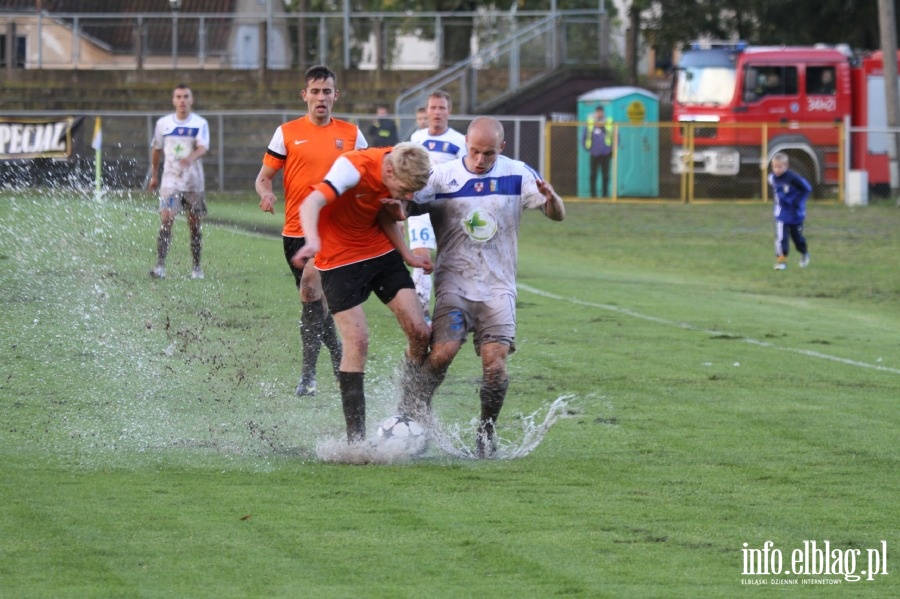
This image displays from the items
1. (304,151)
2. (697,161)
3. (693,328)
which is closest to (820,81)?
(697,161)

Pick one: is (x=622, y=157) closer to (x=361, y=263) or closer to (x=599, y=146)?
(x=599, y=146)

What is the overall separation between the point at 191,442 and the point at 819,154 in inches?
1040

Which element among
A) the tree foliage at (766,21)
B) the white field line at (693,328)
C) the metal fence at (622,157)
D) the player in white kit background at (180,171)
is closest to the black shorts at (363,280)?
the white field line at (693,328)

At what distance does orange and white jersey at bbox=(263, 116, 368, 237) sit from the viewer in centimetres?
935

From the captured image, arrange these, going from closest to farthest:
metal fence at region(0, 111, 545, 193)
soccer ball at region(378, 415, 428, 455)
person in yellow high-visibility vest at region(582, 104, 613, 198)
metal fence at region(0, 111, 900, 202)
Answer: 1. soccer ball at region(378, 415, 428, 455)
2. metal fence at region(0, 111, 545, 193)
3. person in yellow high-visibility vest at region(582, 104, 613, 198)
4. metal fence at region(0, 111, 900, 202)

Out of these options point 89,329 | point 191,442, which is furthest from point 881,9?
point 191,442

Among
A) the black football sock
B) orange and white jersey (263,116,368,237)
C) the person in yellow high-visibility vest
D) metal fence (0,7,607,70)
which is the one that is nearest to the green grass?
the black football sock

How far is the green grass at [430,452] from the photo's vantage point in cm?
536

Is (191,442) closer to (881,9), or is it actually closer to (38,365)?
(38,365)

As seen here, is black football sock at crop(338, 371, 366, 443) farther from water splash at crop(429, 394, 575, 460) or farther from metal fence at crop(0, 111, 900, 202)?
metal fence at crop(0, 111, 900, 202)

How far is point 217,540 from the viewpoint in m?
5.64

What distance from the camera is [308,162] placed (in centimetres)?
936

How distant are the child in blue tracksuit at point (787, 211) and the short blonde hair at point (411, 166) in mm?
13179

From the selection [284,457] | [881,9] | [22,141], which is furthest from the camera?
[881,9]
